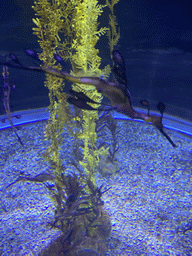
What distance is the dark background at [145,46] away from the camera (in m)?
4.96

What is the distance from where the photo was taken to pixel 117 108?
1378 millimetres

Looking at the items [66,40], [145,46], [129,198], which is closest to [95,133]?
[66,40]

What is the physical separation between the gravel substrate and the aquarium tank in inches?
0.9

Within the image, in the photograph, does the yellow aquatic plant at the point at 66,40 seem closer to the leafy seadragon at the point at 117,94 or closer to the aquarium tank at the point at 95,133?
the aquarium tank at the point at 95,133

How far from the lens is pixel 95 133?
2.80 meters

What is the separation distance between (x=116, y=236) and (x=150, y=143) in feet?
10.6

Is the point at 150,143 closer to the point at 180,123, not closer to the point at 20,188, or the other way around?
the point at 180,123

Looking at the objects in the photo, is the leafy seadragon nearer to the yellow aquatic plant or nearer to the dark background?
the yellow aquatic plant

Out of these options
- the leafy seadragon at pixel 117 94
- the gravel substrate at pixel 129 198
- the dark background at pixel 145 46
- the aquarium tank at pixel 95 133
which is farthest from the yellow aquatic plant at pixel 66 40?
the dark background at pixel 145 46

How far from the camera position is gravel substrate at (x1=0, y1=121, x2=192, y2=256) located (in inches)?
113

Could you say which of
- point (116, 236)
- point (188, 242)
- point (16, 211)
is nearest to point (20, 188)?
point (16, 211)

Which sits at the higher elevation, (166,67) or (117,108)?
(117,108)

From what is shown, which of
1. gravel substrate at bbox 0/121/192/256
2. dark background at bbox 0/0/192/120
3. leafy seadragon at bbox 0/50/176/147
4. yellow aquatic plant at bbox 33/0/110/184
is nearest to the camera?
leafy seadragon at bbox 0/50/176/147

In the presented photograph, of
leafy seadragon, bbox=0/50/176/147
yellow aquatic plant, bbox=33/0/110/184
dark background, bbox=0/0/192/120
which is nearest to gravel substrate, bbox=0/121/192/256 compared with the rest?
yellow aquatic plant, bbox=33/0/110/184
